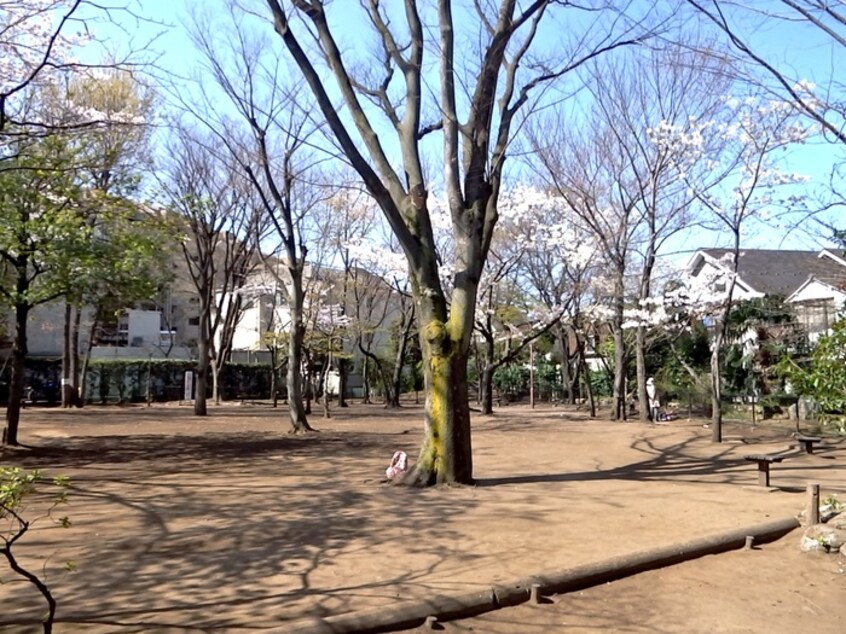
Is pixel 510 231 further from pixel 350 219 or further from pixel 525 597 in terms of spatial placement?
pixel 525 597

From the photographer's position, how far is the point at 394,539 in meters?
6.90

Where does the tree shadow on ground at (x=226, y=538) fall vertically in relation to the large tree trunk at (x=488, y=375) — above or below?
below

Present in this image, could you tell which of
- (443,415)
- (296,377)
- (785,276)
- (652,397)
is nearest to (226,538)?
(443,415)

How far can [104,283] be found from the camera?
14.0 metres

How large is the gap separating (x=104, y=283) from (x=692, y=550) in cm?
1140

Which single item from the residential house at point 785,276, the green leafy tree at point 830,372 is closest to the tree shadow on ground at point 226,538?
the green leafy tree at point 830,372

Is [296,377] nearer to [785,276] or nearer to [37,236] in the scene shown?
[37,236]

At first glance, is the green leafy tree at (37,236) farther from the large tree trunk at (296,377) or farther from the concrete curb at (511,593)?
the concrete curb at (511,593)

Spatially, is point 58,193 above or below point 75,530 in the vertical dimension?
above

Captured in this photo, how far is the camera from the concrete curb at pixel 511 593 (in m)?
4.36

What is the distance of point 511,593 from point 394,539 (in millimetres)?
1970

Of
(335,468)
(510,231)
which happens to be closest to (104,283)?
(335,468)

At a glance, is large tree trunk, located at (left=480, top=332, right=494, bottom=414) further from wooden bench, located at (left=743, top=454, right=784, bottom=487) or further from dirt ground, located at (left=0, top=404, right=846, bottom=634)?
wooden bench, located at (left=743, top=454, right=784, bottom=487)

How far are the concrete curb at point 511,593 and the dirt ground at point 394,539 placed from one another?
10 cm
